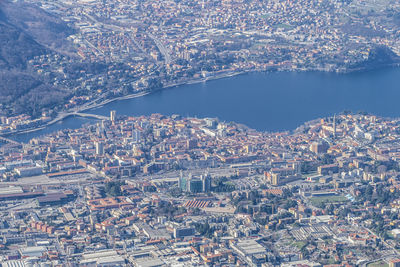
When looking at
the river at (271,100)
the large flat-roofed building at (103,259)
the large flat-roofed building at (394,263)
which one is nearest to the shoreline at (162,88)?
the river at (271,100)

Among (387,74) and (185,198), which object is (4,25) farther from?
(185,198)

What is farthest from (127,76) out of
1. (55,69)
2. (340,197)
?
(340,197)

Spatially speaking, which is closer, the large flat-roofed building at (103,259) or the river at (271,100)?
the large flat-roofed building at (103,259)

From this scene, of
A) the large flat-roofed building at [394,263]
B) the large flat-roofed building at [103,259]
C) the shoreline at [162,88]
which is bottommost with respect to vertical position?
the shoreline at [162,88]

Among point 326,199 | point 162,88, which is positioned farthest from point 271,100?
point 326,199

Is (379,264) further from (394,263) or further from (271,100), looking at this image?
(271,100)

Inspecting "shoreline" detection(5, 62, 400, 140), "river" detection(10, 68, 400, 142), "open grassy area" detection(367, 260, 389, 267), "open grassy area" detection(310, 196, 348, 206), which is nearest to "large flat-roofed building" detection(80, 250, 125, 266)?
"open grassy area" detection(367, 260, 389, 267)

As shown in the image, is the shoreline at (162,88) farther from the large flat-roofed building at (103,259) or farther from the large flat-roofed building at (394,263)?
the large flat-roofed building at (394,263)

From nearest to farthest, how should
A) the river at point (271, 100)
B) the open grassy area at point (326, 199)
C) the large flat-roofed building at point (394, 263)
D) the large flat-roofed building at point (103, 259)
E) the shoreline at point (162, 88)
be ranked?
the large flat-roofed building at point (103, 259) < the large flat-roofed building at point (394, 263) < the open grassy area at point (326, 199) < the shoreline at point (162, 88) < the river at point (271, 100)

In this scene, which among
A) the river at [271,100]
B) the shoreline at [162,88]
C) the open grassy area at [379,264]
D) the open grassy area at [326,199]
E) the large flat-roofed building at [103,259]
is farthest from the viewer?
the river at [271,100]

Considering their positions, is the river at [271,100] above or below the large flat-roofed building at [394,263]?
below
